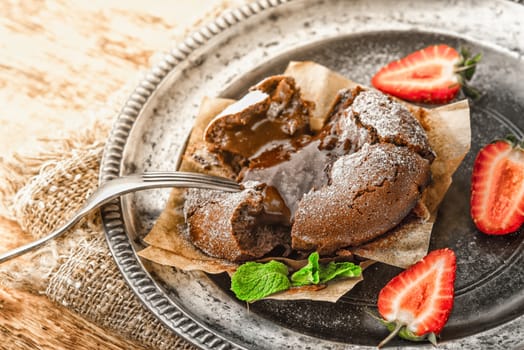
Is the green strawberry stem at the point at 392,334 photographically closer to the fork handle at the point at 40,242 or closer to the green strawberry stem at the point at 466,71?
the green strawberry stem at the point at 466,71

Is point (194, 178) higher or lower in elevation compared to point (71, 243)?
Result: higher

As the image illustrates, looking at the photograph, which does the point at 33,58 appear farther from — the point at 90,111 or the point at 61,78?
the point at 90,111

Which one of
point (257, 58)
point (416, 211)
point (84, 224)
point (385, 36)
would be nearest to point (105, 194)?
point (84, 224)

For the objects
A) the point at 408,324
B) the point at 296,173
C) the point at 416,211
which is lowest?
the point at 408,324

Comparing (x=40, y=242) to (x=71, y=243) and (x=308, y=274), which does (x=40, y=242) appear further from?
(x=308, y=274)

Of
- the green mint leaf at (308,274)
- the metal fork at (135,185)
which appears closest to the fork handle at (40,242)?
the metal fork at (135,185)

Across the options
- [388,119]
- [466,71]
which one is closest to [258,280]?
[388,119]
